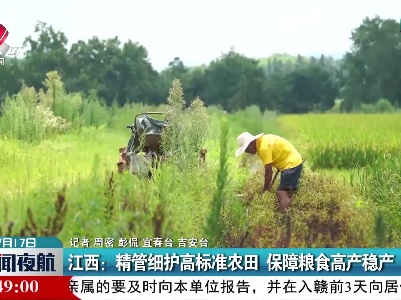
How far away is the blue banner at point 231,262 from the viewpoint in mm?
5020

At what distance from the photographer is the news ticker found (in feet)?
16.4

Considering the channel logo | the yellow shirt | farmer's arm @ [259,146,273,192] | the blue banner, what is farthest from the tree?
the channel logo

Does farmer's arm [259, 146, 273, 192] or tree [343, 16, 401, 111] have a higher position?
tree [343, 16, 401, 111]

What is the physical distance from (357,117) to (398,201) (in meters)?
0.55

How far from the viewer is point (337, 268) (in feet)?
16.5

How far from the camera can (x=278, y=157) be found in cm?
542

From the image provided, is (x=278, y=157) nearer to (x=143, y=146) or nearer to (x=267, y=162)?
(x=267, y=162)

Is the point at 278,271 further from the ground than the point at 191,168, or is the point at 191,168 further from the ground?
the point at 191,168

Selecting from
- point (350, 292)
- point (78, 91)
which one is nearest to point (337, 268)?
point (350, 292)

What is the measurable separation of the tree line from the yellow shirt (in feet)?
0.93

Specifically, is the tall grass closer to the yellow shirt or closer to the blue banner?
the yellow shirt

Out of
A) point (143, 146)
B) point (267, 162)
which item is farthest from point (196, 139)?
point (267, 162)

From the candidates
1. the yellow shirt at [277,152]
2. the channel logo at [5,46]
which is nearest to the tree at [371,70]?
the yellow shirt at [277,152]

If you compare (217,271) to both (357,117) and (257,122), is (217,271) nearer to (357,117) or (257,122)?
(257,122)
